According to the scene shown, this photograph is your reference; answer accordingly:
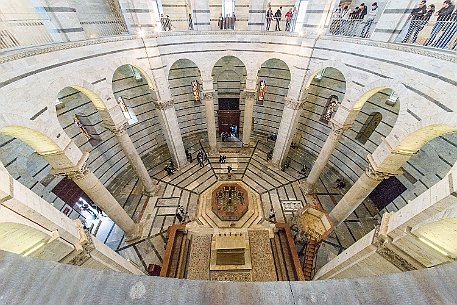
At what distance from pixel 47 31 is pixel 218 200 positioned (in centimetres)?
1101

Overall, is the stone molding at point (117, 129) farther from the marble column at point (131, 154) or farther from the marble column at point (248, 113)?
the marble column at point (248, 113)

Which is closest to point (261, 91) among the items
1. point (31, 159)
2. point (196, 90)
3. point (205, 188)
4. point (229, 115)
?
point (229, 115)

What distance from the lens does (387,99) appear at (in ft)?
36.9

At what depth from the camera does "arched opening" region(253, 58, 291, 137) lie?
1545 cm

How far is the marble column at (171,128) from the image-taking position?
12302 mm

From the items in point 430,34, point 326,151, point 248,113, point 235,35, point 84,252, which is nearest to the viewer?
point 84,252

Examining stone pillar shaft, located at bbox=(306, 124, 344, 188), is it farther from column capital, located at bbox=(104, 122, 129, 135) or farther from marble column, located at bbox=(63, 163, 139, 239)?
marble column, located at bbox=(63, 163, 139, 239)

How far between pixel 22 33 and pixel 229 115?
12.5 m

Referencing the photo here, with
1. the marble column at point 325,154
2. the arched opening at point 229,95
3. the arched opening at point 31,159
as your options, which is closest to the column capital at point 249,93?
the arched opening at point 229,95

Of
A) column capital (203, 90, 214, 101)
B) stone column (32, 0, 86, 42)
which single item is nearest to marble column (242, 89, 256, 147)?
column capital (203, 90, 214, 101)

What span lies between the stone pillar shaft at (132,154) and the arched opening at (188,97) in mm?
5361

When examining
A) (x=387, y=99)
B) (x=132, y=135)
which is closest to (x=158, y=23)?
(x=132, y=135)

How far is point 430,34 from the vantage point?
7547 millimetres

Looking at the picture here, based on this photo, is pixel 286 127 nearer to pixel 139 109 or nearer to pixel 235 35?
pixel 235 35
